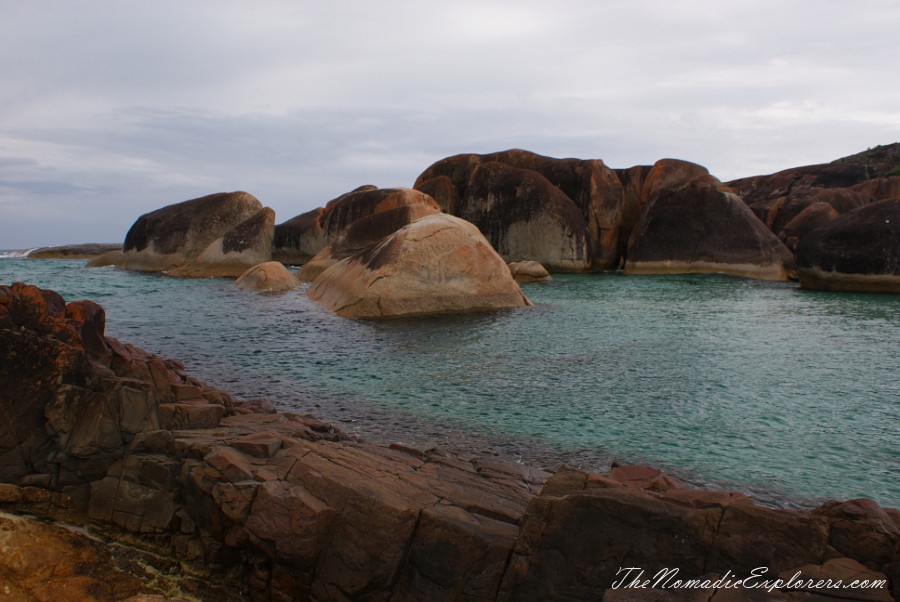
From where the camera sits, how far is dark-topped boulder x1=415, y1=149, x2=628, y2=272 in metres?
32.3

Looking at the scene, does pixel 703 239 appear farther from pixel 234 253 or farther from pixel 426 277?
pixel 234 253

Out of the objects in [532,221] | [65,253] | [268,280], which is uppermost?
[532,221]

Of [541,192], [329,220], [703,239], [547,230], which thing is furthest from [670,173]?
[329,220]

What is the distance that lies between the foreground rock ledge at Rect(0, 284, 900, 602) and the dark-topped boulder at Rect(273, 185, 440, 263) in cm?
2202

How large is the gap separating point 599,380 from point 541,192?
24726 mm

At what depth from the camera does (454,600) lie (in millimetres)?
3367

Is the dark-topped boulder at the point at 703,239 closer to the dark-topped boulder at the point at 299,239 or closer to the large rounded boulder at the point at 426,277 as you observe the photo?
the dark-topped boulder at the point at 299,239

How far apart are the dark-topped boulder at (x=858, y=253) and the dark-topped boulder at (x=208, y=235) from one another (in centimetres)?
2218

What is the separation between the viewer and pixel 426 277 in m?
14.3

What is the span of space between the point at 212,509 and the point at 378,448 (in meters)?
1.70

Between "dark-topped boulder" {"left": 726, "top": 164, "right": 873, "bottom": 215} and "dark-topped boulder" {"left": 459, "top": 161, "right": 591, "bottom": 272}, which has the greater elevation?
"dark-topped boulder" {"left": 726, "top": 164, "right": 873, "bottom": 215}

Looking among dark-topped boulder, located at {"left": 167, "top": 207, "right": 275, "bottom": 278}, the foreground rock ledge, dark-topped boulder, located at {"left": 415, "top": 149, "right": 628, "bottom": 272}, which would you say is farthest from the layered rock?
the foreground rock ledge

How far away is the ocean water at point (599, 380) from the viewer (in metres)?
5.78

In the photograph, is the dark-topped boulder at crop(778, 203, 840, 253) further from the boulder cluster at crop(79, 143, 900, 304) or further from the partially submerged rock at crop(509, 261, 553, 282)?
the partially submerged rock at crop(509, 261, 553, 282)
